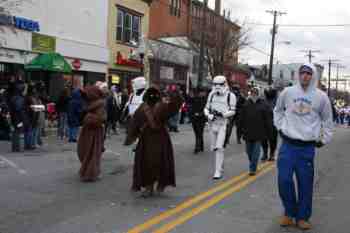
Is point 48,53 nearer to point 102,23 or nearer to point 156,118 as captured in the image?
point 102,23

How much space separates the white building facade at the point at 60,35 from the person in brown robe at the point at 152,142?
9.46 m

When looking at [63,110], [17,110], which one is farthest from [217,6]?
[17,110]

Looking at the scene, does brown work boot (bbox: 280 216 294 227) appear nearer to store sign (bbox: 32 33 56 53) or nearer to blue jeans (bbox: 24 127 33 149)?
blue jeans (bbox: 24 127 33 149)

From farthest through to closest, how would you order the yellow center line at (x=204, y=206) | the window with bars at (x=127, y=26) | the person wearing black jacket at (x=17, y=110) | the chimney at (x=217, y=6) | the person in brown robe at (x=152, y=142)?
the chimney at (x=217, y=6), the window with bars at (x=127, y=26), the person wearing black jacket at (x=17, y=110), the person in brown robe at (x=152, y=142), the yellow center line at (x=204, y=206)

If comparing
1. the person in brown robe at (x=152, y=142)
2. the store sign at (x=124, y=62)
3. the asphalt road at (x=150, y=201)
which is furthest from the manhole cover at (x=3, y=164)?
the store sign at (x=124, y=62)

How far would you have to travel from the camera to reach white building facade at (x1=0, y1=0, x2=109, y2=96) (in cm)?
2034

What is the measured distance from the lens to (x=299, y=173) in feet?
20.0

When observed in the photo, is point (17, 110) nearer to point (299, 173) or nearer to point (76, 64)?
point (299, 173)

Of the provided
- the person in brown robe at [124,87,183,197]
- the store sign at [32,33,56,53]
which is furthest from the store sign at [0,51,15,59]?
the person in brown robe at [124,87,183,197]

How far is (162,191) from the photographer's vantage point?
7.99 metres

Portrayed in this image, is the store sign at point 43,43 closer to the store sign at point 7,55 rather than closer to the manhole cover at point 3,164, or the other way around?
the store sign at point 7,55

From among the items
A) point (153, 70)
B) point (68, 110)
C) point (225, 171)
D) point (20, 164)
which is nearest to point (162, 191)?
point (225, 171)

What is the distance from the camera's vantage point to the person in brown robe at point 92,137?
9.21m

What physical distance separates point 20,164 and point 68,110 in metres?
5.12
